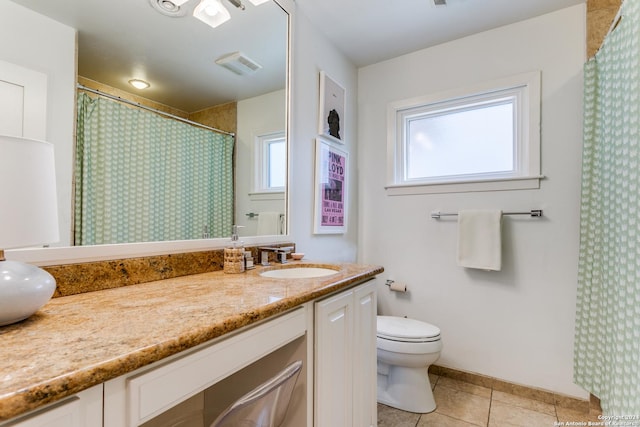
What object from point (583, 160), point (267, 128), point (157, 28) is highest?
point (157, 28)

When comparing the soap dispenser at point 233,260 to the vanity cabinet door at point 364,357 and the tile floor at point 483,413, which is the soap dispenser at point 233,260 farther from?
the tile floor at point 483,413

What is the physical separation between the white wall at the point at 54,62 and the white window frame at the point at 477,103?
1962 millimetres

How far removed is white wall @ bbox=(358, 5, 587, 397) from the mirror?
103cm

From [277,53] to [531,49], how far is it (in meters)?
1.59

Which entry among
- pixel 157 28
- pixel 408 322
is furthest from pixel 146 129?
pixel 408 322

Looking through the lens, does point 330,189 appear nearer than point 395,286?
Yes

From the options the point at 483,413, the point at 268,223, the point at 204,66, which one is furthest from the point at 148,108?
the point at 483,413

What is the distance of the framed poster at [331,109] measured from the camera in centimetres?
207

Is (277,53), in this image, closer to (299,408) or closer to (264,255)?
(264,255)

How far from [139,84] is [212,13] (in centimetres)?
53

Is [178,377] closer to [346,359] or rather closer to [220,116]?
[346,359]

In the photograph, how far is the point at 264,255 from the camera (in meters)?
1.59

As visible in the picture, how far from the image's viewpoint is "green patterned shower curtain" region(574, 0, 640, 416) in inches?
45.8

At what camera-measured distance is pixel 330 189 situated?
7.13 ft
